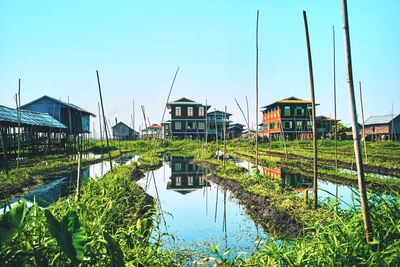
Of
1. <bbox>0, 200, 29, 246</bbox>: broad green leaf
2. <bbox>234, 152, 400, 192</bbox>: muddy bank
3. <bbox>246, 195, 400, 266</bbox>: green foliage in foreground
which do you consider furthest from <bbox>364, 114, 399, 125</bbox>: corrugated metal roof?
<bbox>0, 200, 29, 246</bbox>: broad green leaf

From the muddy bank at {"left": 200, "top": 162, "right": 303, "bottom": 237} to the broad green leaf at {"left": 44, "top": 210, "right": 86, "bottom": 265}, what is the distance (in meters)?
3.18

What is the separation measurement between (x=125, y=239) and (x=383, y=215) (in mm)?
3482

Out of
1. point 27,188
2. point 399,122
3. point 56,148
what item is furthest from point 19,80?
point 399,122

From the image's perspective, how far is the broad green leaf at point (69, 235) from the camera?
232 centimetres

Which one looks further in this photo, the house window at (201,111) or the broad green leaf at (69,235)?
the house window at (201,111)

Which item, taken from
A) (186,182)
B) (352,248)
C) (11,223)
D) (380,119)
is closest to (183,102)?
(186,182)

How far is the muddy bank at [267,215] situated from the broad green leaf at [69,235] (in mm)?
3178

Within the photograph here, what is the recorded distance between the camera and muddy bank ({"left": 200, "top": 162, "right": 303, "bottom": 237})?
5.71 m

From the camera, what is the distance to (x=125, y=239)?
3.83 m

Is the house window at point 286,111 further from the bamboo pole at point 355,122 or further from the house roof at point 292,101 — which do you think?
the bamboo pole at point 355,122

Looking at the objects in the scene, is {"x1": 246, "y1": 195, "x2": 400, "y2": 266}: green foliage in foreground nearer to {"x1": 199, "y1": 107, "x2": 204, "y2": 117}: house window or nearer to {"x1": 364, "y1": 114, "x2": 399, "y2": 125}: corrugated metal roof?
{"x1": 199, "y1": 107, "x2": 204, "y2": 117}: house window

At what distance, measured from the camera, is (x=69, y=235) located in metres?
2.42

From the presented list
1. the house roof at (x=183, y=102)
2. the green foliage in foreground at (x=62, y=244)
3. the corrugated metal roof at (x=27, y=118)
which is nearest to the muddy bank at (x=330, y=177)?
the green foliage in foreground at (x=62, y=244)

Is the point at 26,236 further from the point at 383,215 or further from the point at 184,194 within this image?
the point at 184,194
